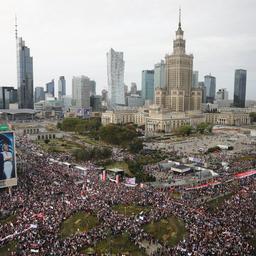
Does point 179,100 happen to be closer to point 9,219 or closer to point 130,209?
point 130,209

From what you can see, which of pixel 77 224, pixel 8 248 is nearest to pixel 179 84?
pixel 77 224

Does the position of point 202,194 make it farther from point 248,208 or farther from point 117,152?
point 117,152

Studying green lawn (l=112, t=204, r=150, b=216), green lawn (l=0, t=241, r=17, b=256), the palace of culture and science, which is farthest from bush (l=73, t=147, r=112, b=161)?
the palace of culture and science

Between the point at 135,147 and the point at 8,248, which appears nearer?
the point at 8,248

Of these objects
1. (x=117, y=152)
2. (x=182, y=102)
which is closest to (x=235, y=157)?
(x=117, y=152)

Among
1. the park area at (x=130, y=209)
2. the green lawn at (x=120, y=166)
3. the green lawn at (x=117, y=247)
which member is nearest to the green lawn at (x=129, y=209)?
the park area at (x=130, y=209)

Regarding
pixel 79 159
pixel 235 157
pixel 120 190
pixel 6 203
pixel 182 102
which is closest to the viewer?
pixel 6 203
